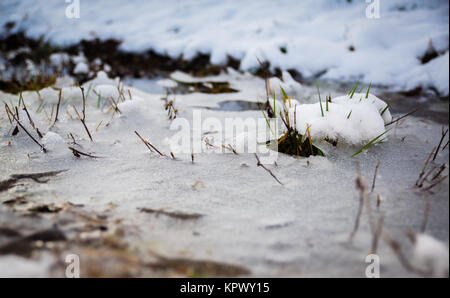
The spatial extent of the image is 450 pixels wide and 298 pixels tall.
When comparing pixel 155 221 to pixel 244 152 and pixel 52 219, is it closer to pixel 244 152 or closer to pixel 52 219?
pixel 52 219

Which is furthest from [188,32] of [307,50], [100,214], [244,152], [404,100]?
[100,214]

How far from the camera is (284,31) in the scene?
12.4 ft

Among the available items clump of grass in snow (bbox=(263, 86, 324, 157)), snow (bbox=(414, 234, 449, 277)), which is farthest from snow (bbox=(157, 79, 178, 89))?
snow (bbox=(414, 234, 449, 277))

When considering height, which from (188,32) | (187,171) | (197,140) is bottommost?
(187,171)

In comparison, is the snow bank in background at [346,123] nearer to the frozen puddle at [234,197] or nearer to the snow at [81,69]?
the frozen puddle at [234,197]

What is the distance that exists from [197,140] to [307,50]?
7.94 ft

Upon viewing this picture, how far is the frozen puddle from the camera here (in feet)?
2.54

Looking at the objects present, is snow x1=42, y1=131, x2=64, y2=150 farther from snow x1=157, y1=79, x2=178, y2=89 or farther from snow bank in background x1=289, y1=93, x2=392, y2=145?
snow x1=157, y1=79, x2=178, y2=89

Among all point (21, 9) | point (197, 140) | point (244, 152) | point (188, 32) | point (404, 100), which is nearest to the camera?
point (244, 152)

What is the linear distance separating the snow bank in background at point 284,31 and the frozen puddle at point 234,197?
167cm

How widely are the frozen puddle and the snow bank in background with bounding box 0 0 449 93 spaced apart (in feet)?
5.47

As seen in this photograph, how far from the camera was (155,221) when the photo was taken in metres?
0.89

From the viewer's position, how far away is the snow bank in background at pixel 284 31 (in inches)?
117
